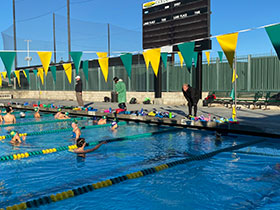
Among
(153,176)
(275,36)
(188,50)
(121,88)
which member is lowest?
(153,176)

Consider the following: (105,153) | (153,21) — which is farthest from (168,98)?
(105,153)

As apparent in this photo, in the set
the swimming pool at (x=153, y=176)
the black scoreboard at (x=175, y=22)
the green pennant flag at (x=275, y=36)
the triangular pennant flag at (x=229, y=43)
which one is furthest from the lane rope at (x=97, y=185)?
the black scoreboard at (x=175, y=22)

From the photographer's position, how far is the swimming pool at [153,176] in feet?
13.8

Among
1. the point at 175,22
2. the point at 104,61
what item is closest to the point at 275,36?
the point at 104,61

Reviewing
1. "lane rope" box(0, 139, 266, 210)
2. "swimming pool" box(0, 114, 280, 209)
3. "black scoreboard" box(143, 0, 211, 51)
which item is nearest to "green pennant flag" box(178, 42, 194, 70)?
"swimming pool" box(0, 114, 280, 209)

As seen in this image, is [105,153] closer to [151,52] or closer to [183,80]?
[151,52]

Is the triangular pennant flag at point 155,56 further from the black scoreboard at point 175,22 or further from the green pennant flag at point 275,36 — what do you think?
the green pennant flag at point 275,36

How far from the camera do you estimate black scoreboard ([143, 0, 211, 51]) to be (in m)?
15.1

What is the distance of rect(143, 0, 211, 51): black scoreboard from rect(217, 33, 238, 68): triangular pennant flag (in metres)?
6.43

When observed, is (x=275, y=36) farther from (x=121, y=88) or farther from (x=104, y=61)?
(x=104, y=61)

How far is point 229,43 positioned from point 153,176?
4.59 meters

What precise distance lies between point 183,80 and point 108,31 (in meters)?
41.0

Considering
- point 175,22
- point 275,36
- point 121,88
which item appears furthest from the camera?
point 175,22

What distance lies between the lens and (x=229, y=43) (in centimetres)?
793
